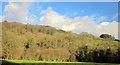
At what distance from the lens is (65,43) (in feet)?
115

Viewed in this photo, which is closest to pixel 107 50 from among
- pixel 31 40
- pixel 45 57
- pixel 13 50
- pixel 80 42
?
pixel 80 42

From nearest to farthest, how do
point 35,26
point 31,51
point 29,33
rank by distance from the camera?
1. point 31,51
2. point 29,33
3. point 35,26

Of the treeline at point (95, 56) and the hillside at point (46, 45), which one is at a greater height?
the hillside at point (46, 45)

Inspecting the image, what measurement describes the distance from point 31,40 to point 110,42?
41.2 feet

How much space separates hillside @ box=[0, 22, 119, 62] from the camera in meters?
28.7

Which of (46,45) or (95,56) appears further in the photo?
(46,45)

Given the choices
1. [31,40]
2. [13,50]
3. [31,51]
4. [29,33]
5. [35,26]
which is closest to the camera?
[13,50]

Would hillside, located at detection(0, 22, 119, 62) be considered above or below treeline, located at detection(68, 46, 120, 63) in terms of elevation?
above

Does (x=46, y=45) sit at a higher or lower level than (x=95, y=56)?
higher

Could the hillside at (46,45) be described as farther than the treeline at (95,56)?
No

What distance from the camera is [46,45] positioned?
33.8 m

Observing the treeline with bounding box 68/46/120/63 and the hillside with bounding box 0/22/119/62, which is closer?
the hillside with bounding box 0/22/119/62

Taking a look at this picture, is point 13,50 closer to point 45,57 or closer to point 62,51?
point 45,57

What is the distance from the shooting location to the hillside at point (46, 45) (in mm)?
28703
